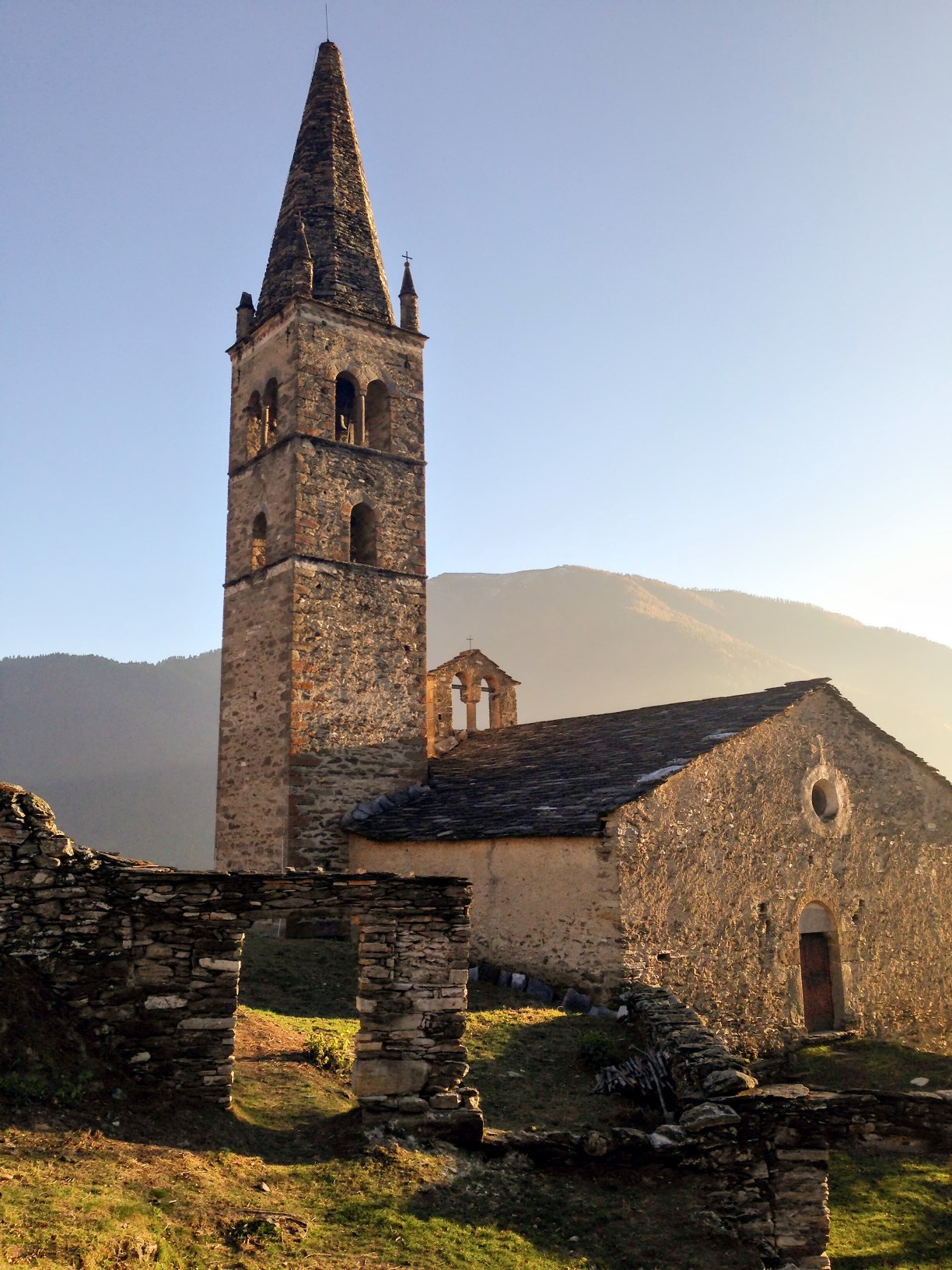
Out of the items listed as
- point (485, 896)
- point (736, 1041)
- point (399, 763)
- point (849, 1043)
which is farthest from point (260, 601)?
point (849, 1043)

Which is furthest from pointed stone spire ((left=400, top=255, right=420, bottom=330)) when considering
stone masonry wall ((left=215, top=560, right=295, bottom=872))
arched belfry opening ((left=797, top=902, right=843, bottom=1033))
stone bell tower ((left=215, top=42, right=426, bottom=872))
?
arched belfry opening ((left=797, top=902, right=843, bottom=1033))

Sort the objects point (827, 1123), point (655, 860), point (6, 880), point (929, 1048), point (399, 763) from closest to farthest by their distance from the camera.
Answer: point (6, 880) < point (827, 1123) < point (655, 860) < point (929, 1048) < point (399, 763)

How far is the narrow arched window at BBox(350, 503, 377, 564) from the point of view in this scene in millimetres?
21109

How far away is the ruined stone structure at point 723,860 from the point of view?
47.0 feet

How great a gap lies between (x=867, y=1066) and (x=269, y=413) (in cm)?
1698

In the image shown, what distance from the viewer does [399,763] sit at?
66.8ft

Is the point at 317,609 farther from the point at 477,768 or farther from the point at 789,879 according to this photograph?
the point at 789,879

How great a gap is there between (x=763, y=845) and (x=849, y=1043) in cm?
339

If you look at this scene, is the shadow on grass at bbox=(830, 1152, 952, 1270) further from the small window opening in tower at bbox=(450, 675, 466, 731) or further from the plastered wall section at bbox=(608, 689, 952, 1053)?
the small window opening in tower at bbox=(450, 675, 466, 731)

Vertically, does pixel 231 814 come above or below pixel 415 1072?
above

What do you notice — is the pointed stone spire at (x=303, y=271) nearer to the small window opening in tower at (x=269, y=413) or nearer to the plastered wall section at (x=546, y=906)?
the small window opening in tower at (x=269, y=413)

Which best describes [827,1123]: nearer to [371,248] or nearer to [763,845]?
[763,845]

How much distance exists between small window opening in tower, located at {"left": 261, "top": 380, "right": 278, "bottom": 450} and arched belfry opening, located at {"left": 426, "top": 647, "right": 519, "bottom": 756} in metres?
6.32

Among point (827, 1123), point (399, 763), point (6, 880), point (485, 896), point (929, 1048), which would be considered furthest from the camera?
point (399, 763)
